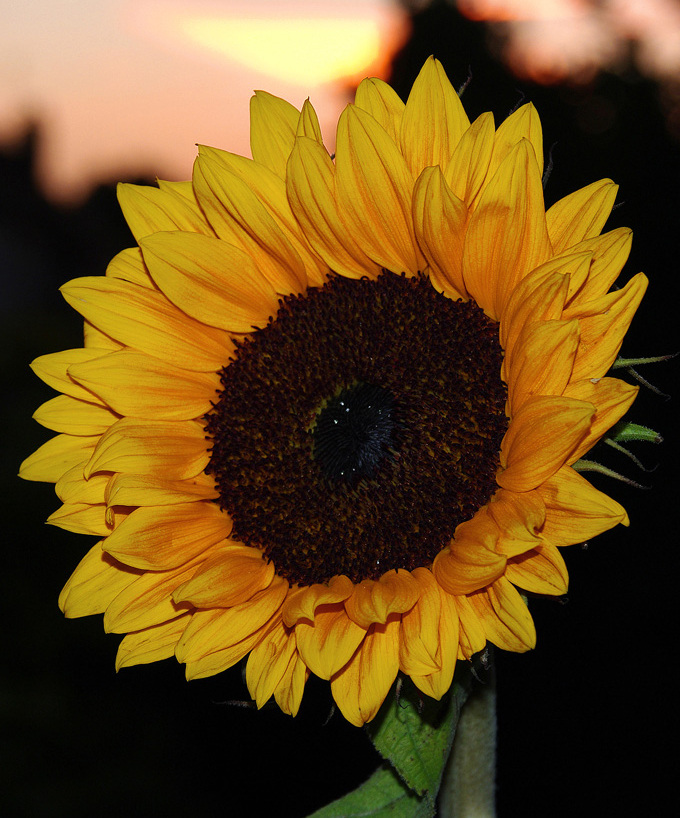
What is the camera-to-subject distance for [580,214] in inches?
Result: 62.5

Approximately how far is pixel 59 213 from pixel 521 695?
10.7 metres

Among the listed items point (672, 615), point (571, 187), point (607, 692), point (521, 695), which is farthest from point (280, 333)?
point (571, 187)

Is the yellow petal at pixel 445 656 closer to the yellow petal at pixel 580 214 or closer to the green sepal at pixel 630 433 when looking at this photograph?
the green sepal at pixel 630 433

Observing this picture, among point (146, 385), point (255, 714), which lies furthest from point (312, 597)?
point (255, 714)

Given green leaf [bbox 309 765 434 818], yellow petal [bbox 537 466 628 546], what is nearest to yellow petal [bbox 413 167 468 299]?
yellow petal [bbox 537 466 628 546]

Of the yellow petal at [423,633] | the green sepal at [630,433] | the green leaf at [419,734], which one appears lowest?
the green leaf at [419,734]

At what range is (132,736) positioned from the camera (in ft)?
17.2

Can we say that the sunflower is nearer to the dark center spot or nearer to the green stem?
the dark center spot

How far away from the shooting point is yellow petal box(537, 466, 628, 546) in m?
1.43

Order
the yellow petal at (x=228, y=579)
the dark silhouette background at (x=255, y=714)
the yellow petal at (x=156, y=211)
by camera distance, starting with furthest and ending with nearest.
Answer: the dark silhouette background at (x=255, y=714)
the yellow petal at (x=156, y=211)
the yellow petal at (x=228, y=579)

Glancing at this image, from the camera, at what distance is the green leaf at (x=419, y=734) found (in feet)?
5.43

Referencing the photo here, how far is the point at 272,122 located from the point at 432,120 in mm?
324

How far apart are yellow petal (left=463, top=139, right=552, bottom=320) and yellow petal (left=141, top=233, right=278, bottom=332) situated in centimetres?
50

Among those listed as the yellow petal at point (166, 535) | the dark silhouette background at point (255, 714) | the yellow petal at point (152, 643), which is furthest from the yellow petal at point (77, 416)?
the dark silhouette background at point (255, 714)
